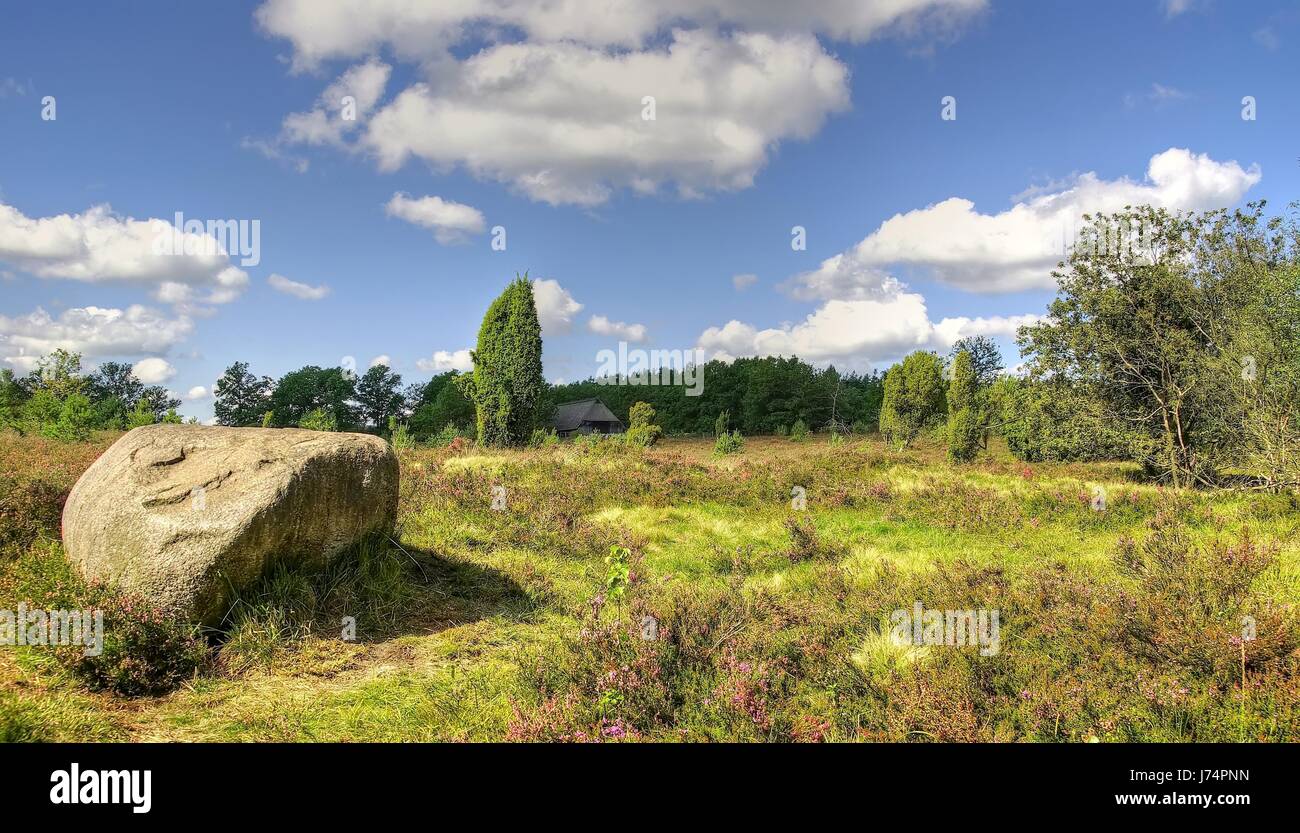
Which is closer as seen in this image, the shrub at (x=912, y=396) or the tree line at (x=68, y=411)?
the tree line at (x=68, y=411)

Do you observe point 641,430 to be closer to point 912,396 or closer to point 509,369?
point 509,369

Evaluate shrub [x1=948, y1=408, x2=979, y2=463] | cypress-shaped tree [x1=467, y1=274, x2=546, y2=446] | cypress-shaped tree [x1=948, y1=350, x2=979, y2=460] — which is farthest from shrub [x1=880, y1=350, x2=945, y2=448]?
cypress-shaped tree [x1=467, y1=274, x2=546, y2=446]

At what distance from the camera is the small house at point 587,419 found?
2628 inches

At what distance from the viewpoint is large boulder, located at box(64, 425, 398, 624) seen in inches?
219

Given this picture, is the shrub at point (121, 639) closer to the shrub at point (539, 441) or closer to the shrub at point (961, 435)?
the shrub at point (539, 441)

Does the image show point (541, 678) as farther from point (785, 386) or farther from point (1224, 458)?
point (785, 386)

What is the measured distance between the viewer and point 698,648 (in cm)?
523

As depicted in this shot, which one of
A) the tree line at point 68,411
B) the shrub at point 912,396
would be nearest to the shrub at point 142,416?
the tree line at point 68,411

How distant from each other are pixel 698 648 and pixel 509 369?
835 inches

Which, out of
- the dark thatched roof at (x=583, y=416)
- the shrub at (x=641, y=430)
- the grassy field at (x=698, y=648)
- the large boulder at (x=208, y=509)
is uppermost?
the dark thatched roof at (x=583, y=416)

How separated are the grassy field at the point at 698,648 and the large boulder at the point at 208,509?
38 centimetres

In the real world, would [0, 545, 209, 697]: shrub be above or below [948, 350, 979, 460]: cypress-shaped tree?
below

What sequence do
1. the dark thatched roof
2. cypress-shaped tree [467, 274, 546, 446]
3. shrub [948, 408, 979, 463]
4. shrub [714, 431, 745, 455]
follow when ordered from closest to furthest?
cypress-shaped tree [467, 274, 546, 446] → shrub [714, 431, 745, 455] → shrub [948, 408, 979, 463] → the dark thatched roof

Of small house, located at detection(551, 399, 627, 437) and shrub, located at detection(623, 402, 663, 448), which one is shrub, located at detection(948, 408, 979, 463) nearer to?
shrub, located at detection(623, 402, 663, 448)
